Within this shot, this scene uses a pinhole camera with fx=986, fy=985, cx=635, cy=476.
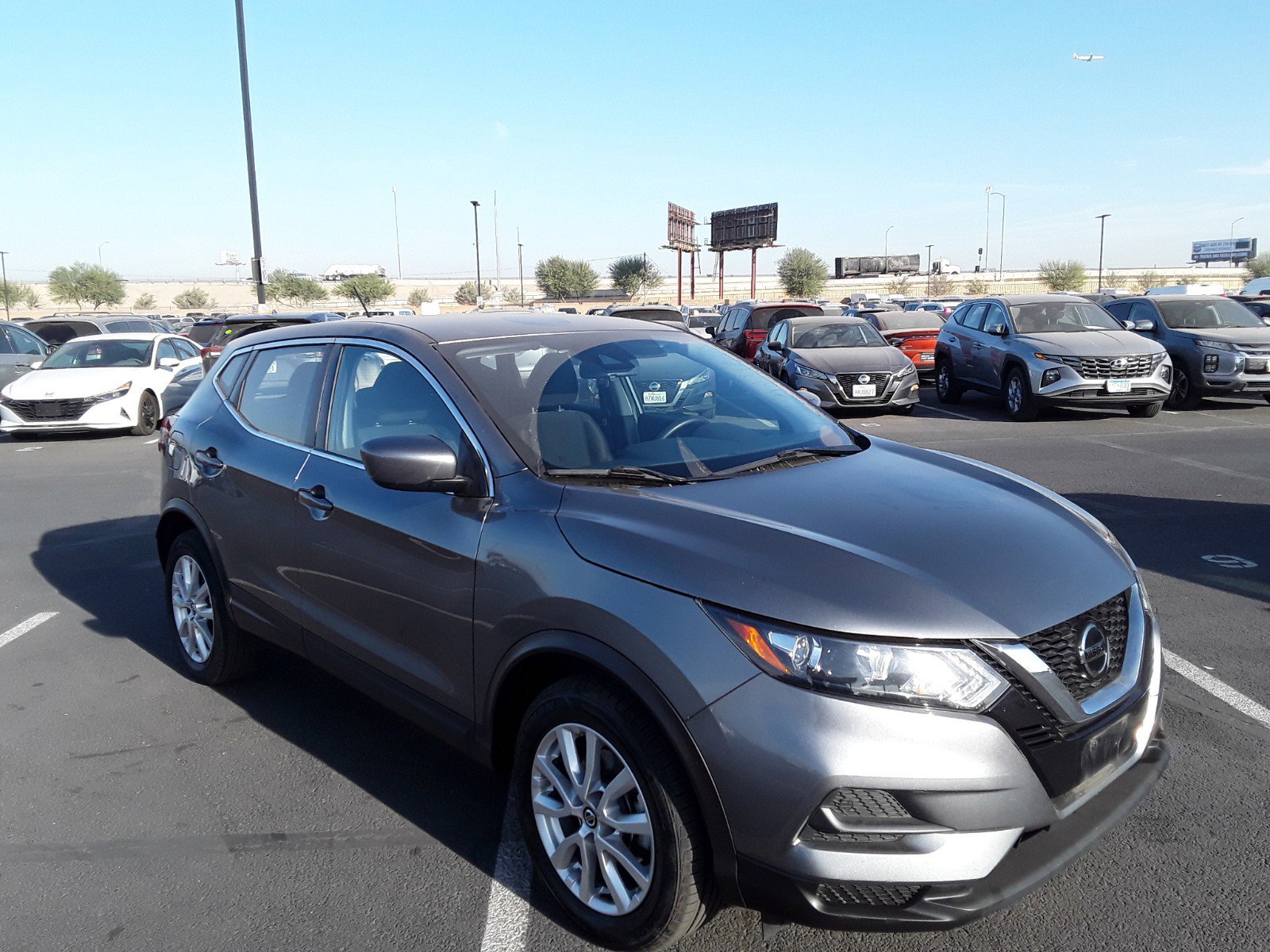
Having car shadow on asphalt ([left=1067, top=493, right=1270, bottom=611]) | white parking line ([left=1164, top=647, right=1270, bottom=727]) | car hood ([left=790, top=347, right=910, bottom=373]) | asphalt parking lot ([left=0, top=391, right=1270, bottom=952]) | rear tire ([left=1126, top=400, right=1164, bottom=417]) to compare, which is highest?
car hood ([left=790, top=347, right=910, bottom=373])

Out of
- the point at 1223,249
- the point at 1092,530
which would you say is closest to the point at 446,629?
the point at 1092,530

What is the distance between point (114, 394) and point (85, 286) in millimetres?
78158

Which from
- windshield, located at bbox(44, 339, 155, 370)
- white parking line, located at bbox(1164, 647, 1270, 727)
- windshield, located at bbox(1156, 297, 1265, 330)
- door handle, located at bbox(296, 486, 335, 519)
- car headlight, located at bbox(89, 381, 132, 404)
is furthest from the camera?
windshield, located at bbox(44, 339, 155, 370)

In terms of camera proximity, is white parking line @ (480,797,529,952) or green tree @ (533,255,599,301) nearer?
white parking line @ (480,797,529,952)

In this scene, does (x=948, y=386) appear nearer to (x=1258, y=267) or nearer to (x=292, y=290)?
(x=292, y=290)

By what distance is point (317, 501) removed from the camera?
3.58 metres

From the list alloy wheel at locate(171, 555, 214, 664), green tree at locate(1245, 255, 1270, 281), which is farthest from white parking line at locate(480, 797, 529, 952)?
green tree at locate(1245, 255, 1270, 281)

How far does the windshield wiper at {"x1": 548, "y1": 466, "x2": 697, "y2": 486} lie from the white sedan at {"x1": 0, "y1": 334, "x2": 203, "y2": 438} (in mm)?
12502

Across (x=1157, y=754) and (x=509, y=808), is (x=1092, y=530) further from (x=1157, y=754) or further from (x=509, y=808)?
(x=509, y=808)

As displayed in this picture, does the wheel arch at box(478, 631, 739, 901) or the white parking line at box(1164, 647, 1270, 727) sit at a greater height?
the wheel arch at box(478, 631, 739, 901)

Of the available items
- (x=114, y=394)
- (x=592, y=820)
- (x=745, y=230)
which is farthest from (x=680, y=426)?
(x=745, y=230)

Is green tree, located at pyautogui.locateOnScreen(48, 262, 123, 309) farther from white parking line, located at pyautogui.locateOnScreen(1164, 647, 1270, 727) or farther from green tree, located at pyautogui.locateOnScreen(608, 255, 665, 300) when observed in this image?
white parking line, located at pyautogui.locateOnScreen(1164, 647, 1270, 727)

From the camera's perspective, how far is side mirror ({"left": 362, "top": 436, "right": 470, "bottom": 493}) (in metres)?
2.92

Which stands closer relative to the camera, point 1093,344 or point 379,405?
point 379,405
